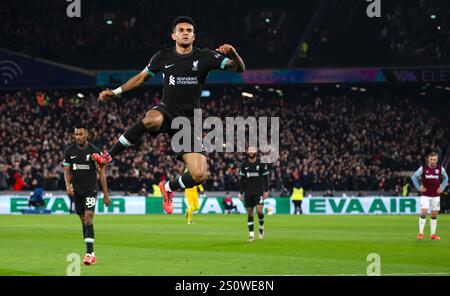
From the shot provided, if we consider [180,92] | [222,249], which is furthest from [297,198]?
[180,92]

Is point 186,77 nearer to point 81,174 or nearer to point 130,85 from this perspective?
point 130,85

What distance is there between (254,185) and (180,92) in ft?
43.7

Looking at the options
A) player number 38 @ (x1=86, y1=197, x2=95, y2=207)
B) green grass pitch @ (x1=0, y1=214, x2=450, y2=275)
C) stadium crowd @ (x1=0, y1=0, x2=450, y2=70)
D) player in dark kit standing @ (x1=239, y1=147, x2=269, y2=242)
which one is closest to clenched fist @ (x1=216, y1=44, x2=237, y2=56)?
green grass pitch @ (x1=0, y1=214, x2=450, y2=275)

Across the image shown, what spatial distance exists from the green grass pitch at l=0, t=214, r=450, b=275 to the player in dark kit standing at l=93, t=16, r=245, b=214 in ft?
11.0

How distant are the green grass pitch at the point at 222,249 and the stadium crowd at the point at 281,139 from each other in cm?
1533

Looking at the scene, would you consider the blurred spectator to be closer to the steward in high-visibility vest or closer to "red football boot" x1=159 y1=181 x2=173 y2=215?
the steward in high-visibility vest

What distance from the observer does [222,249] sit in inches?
904

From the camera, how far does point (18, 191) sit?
1948 inches

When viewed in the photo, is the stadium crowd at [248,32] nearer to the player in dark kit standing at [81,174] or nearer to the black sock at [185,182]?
the player in dark kit standing at [81,174]

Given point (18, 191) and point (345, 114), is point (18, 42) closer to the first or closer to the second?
point (18, 191)

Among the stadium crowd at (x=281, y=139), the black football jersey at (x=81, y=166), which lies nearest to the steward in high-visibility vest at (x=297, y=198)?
the stadium crowd at (x=281, y=139)

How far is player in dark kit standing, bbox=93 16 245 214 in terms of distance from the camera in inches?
541
